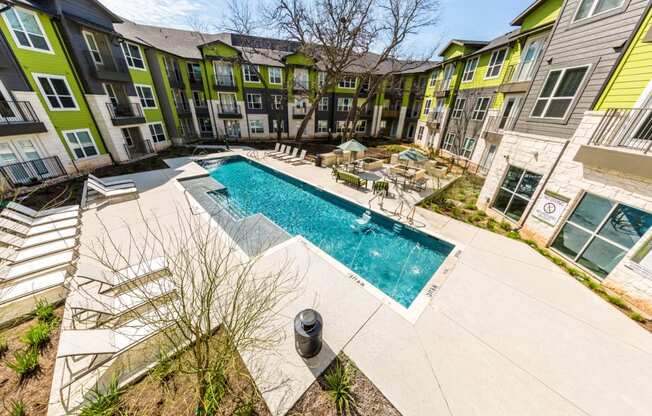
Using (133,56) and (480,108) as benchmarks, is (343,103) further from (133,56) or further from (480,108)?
(133,56)

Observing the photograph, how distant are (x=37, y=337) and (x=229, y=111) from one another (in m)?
25.2

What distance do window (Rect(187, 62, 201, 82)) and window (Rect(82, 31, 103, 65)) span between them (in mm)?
8427

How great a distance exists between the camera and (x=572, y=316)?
521 centimetres

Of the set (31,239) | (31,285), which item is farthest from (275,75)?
(31,285)

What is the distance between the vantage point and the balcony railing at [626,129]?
5414 millimetres

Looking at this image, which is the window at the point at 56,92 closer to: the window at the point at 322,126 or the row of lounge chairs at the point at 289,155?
the row of lounge chairs at the point at 289,155

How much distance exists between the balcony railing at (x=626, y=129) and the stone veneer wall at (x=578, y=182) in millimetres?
229

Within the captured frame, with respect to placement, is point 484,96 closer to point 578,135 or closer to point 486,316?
point 578,135

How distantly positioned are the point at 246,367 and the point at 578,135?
36.9 feet

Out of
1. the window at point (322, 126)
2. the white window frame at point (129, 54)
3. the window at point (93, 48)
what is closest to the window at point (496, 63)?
the window at point (322, 126)

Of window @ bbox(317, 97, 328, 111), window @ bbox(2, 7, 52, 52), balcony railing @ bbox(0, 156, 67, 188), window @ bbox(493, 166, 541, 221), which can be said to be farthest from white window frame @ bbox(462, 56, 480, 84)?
balcony railing @ bbox(0, 156, 67, 188)

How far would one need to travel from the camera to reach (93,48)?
44.9 feet

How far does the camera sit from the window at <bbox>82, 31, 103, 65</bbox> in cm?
1326

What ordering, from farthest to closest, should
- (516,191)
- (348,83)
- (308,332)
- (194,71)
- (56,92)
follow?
(348,83) < (194,71) < (56,92) < (516,191) < (308,332)
